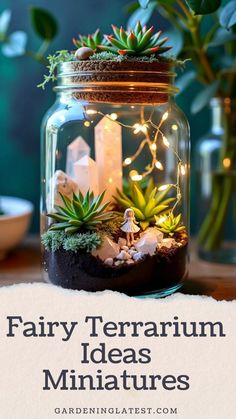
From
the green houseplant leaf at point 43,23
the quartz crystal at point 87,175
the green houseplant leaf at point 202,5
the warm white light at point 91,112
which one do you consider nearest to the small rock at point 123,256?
the quartz crystal at point 87,175

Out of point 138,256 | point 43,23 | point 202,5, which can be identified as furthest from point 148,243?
point 43,23

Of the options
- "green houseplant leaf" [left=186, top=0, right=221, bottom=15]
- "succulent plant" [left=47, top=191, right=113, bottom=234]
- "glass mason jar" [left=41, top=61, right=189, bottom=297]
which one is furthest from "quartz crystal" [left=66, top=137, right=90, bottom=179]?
"green houseplant leaf" [left=186, top=0, right=221, bottom=15]

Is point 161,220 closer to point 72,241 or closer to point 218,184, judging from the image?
point 72,241

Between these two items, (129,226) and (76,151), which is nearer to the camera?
(129,226)

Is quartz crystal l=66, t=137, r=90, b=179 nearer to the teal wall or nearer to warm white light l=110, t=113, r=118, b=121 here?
warm white light l=110, t=113, r=118, b=121

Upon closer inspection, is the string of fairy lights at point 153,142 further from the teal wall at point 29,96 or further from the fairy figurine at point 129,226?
the teal wall at point 29,96

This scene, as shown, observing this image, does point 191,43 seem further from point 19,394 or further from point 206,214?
point 19,394

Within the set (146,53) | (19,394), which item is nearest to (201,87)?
(146,53)
